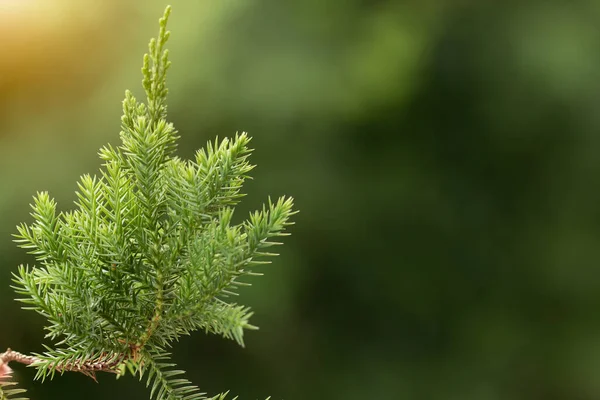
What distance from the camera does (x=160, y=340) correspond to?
46cm

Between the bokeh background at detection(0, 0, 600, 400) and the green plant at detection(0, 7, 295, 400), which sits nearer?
the green plant at detection(0, 7, 295, 400)

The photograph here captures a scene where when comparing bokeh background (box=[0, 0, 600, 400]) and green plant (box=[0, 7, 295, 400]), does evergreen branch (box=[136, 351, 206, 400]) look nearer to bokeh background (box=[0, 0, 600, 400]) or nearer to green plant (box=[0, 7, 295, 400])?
green plant (box=[0, 7, 295, 400])

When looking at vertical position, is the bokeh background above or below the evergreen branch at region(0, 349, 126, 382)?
above

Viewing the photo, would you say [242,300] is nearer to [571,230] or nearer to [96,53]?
[96,53]

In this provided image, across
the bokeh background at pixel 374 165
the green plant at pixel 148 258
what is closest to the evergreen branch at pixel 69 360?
the green plant at pixel 148 258

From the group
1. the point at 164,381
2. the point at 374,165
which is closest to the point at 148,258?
the point at 164,381

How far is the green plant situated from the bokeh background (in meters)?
2.05

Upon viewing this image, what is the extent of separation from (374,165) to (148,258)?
2.53 meters

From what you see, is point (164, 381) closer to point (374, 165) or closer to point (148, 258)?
point (148, 258)

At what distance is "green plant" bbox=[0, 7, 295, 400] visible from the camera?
17.3 inches

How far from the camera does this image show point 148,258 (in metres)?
0.44

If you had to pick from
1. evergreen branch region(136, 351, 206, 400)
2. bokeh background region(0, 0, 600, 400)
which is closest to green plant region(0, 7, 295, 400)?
evergreen branch region(136, 351, 206, 400)

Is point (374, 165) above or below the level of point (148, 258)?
above

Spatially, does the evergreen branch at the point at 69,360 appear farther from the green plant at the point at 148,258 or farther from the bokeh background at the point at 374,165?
the bokeh background at the point at 374,165
